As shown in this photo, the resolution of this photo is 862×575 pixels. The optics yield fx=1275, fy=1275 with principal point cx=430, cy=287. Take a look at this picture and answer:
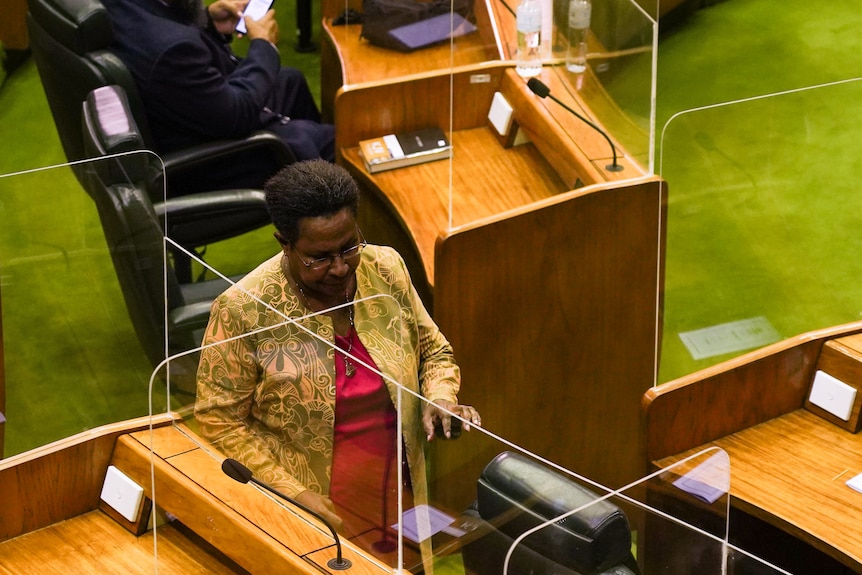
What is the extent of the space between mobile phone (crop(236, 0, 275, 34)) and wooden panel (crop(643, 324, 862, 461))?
6.87ft

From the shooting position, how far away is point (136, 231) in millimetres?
2643

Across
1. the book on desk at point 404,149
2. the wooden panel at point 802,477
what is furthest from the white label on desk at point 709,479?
the book on desk at point 404,149

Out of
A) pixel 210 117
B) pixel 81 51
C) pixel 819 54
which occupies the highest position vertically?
pixel 81 51

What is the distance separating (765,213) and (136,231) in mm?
1379

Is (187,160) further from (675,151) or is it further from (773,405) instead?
(773,405)

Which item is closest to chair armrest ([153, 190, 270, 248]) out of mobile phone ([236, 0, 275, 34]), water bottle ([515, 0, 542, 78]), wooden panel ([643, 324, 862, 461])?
water bottle ([515, 0, 542, 78])

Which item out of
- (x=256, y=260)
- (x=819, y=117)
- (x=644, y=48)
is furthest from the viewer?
(x=256, y=260)

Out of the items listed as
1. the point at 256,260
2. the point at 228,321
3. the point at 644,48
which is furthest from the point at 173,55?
the point at 228,321

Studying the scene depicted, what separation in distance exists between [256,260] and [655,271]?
158 centimetres

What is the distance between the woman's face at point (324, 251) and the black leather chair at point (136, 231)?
640mm

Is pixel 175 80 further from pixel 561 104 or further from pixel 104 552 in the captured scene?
pixel 104 552

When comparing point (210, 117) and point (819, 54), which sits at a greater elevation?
point (210, 117)

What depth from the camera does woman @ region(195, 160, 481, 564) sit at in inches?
71.9

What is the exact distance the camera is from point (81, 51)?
3.15 m
